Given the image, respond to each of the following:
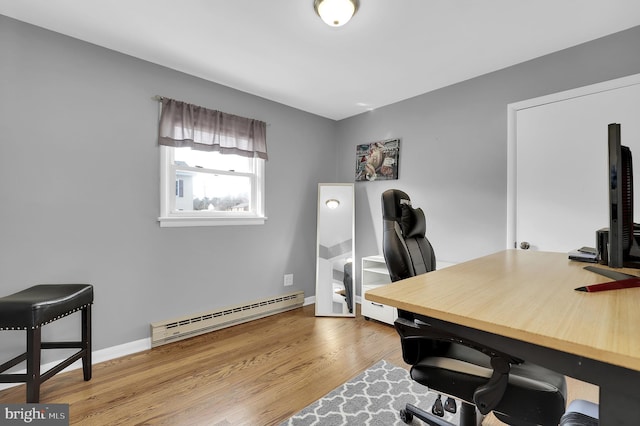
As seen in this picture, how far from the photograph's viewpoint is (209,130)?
2781 mm

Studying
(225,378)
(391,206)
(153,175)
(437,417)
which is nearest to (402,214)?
(391,206)

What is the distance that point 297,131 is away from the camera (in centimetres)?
358

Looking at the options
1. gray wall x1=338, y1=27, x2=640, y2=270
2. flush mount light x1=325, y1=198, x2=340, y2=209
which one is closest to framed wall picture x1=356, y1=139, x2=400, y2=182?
gray wall x1=338, y1=27, x2=640, y2=270

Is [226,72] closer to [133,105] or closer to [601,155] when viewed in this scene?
[133,105]

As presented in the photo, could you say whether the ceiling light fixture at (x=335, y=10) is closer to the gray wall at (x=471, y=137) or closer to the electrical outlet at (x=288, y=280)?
the gray wall at (x=471, y=137)

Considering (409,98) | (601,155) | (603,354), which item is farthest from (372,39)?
(603,354)

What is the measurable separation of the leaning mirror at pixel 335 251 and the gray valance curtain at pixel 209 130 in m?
0.95

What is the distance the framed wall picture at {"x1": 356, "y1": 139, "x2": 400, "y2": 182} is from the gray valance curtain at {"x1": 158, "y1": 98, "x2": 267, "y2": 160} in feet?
4.07

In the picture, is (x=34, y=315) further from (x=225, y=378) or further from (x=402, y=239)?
(x=402, y=239)

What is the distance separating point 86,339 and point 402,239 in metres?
2.16

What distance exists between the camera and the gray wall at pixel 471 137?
221 cm

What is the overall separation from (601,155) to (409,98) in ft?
5.78

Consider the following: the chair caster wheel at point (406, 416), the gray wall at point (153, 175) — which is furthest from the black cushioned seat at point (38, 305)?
the chair caster wheel at point (406, 416)

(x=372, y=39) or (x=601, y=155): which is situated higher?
(x=372, y=39)
